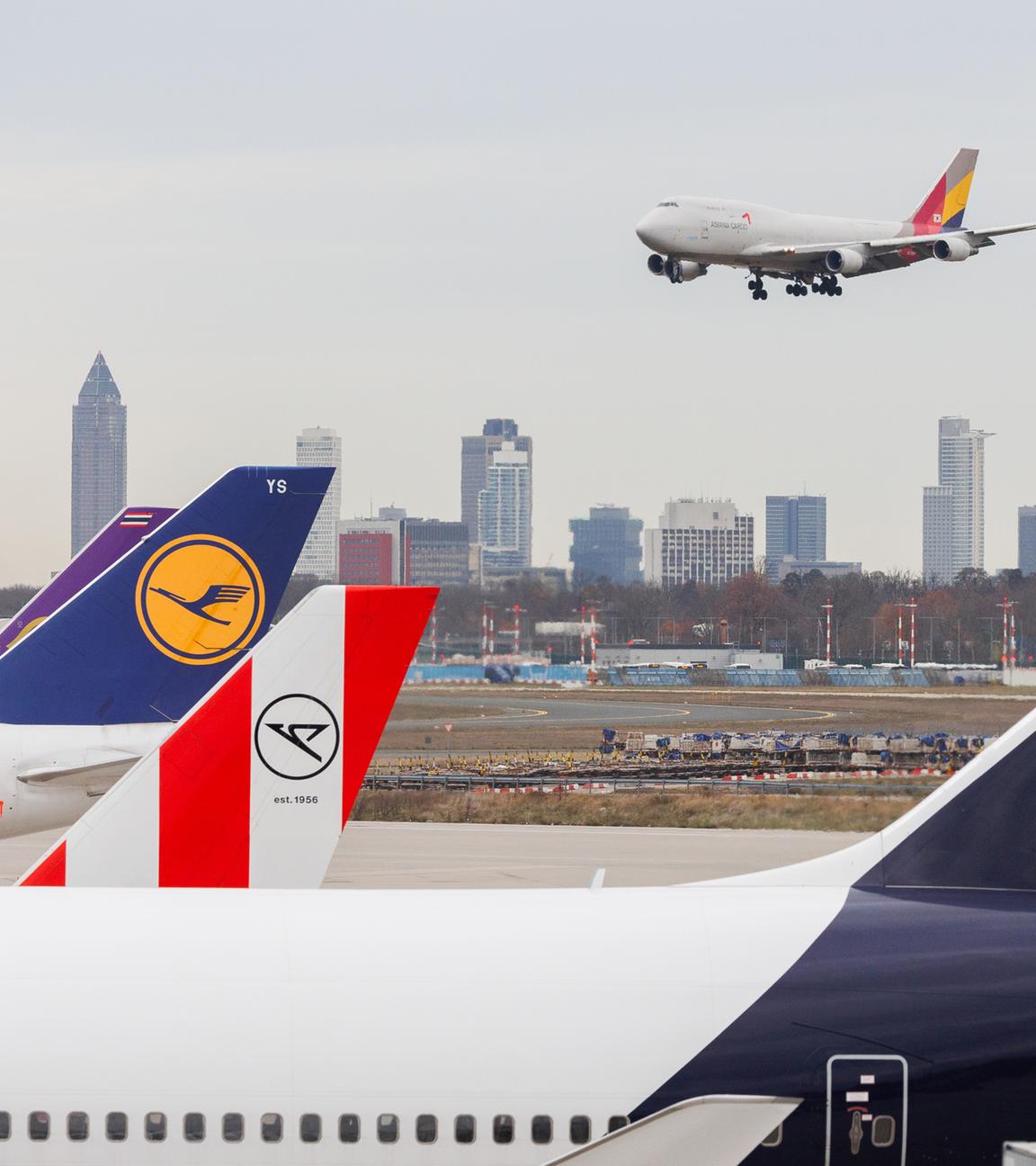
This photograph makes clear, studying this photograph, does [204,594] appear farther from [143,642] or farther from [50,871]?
[50,871]

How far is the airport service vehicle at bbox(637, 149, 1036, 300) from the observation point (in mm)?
74125

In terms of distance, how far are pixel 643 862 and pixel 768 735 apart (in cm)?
3401

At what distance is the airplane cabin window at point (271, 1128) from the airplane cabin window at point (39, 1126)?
892 mm

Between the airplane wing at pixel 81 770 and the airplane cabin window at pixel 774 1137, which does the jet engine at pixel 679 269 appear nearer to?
the airplane wing at pixel 81 770

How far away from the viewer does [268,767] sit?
11133 mm

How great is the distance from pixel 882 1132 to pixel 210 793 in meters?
5.18

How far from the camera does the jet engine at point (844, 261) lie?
77750 millimetres

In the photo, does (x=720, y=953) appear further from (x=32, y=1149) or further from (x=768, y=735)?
(x=768, y=735)

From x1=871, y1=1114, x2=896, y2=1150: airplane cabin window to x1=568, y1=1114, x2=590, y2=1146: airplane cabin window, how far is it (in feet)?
3.91

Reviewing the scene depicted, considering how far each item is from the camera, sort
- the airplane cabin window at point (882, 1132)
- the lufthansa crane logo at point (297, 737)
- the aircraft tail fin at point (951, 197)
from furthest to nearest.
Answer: the aircraft tail fin at point (951, 197) → the lufthansa crane logo at point (297, 737) → the airplane cabin window at point (882, 1132)

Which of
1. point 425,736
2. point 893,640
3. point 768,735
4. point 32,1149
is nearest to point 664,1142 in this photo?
point 32,1149

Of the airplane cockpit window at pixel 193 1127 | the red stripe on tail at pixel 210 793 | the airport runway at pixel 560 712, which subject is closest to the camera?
the airplane cockpit window at pixel 193 1127

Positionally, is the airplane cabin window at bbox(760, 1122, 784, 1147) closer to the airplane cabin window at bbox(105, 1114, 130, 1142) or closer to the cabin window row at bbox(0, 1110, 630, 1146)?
the cabin window row at bbox(0, 1110, 630, 1146)

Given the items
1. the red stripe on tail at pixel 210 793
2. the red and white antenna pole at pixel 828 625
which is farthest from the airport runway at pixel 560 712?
the red stripe on tail at pixel 210 793
